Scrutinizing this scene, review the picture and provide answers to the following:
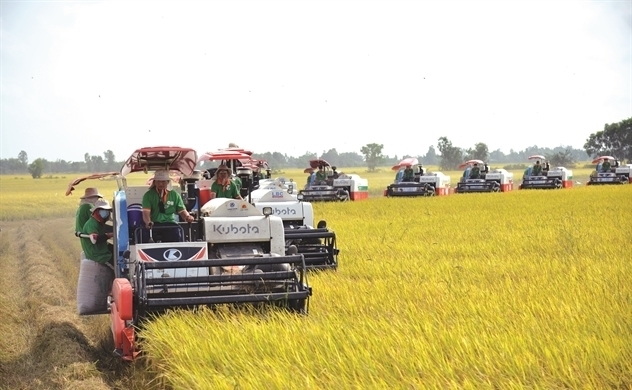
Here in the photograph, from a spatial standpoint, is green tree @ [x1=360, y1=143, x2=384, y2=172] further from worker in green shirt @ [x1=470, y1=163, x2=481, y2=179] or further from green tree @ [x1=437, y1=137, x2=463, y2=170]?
worker in green shirt @ [x1=470, y1=163, x2=481, y2=179]

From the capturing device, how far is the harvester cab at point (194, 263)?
26.6ft

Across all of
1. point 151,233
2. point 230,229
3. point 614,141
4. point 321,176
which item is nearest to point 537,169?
point 321,176

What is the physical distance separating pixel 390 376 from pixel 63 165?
131709 millimetres

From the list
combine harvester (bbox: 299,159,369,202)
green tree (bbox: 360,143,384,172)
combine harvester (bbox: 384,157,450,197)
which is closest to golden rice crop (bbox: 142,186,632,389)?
combine harvester (bbox: 299,159,369,202)

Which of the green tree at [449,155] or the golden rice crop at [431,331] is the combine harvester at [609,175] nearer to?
the golden rice crop at [431,331]

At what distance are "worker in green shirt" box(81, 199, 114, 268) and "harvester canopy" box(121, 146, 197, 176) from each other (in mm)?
694

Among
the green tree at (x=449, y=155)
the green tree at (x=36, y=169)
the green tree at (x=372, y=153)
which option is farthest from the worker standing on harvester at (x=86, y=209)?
the green tree at (x=372, y=153)

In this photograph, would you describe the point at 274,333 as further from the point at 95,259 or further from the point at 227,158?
the point at 227,158

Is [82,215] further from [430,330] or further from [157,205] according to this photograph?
[430,330]

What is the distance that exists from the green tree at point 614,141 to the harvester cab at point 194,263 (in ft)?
313

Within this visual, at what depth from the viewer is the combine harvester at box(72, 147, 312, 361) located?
8109 millimetres

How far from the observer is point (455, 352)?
6.22m

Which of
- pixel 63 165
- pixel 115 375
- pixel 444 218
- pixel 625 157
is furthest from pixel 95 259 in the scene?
pixel 63 165

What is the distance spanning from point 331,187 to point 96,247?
24.0m
